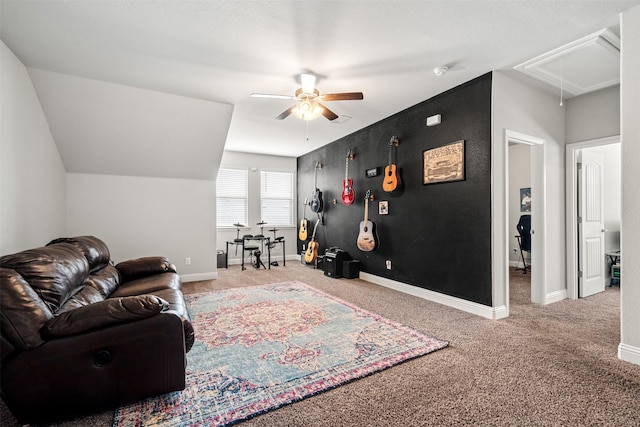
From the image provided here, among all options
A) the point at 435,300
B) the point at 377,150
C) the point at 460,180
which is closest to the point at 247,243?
the point at 377,150

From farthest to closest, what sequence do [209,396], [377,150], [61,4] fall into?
[377,150], [61,4], [209,396]

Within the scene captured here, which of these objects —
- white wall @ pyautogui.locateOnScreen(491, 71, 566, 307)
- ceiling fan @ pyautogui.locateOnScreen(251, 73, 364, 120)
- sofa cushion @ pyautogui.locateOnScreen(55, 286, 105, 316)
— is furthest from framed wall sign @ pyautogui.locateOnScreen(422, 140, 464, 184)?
sofa cushion @ pyautogui.locateOnScreen(55, 286, 105, 316)

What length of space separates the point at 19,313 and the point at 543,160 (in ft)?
16.2

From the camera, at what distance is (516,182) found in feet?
20.7

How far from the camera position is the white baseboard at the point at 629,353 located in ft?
7.21

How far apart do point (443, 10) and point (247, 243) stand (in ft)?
19.1

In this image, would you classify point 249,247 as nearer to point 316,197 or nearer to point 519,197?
point 316,197

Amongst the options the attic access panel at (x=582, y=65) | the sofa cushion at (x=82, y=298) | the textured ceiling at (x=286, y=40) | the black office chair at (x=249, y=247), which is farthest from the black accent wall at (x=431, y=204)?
the sofa cushion at (x=82, y=298)

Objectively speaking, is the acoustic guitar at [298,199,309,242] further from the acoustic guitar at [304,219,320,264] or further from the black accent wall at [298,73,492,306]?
the black accent wall at [298,73,492,306]

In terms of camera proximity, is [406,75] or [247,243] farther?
[247,243]

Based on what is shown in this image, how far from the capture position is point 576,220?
12.8 feet

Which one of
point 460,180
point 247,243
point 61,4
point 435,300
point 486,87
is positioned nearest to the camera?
point 61,4

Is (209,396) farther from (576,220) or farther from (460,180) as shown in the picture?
(576,220)

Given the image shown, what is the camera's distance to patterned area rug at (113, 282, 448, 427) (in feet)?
5.54
